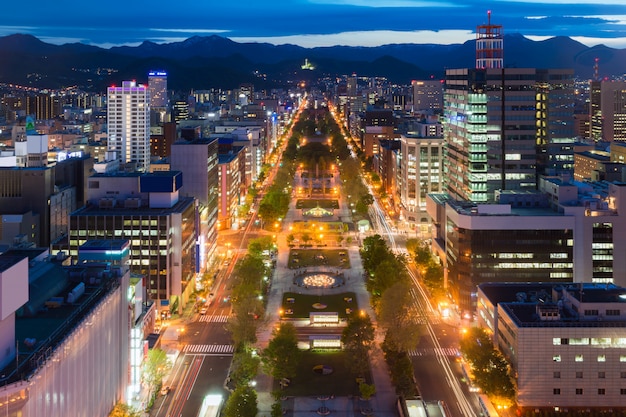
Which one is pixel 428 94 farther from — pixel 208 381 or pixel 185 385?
pixel 185 385

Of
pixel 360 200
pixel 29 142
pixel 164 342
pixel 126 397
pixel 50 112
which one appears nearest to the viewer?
pixel 126 397

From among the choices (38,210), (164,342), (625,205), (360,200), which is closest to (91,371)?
(164,342)

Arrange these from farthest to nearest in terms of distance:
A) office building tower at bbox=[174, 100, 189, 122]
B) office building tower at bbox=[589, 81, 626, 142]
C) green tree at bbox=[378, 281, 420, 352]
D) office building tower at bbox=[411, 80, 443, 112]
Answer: office building tower at bbox=[411, 80, 443, 112]
office building tower at bbox=[174, 100, 189, 122]
office building tower at bbox=[589, 81, 626, 142]
green tree at bbox=[378, 281, 420, 352]

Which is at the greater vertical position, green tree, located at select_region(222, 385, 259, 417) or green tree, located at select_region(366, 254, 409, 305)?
green tree, located at select_region(366, 254, 409, 305)

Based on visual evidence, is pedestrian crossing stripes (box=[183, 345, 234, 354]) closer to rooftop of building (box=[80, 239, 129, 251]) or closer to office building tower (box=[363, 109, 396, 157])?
rooftop of building (box=[80, 239, 129, 251])

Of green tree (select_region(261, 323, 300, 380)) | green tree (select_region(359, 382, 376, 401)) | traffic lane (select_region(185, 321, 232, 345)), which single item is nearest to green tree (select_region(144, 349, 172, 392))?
green tree (select_region(261, 323, 300, 380))

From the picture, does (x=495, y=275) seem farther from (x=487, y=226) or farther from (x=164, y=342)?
(x=164, y=342)
